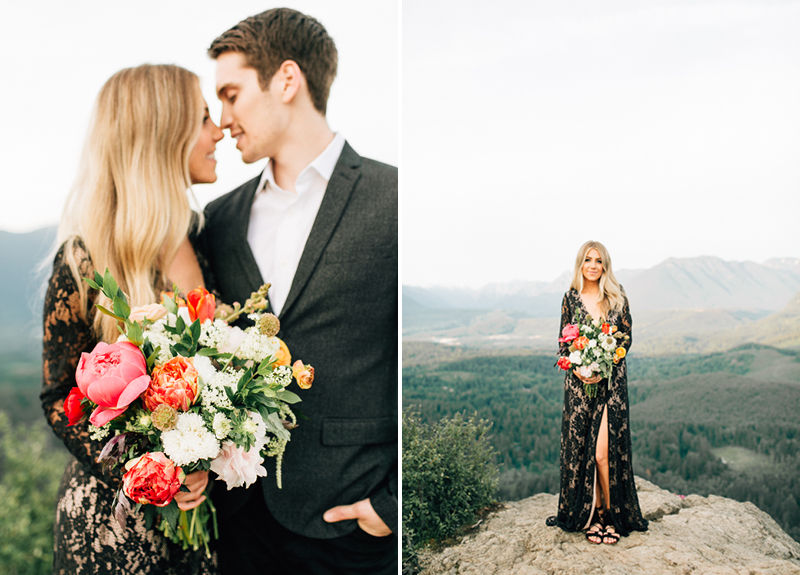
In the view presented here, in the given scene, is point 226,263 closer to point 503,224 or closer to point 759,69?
point 503,224

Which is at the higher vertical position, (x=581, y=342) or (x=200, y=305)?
(x=200, y=305)

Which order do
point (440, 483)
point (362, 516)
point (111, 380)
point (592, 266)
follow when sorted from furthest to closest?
point (440, 483) < point (592, 266) < point (362, 516) < point (111, 380)

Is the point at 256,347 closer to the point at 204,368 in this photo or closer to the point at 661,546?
the point at 204,368

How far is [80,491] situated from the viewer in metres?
1.75

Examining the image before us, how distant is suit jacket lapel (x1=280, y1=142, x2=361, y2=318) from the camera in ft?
6.63

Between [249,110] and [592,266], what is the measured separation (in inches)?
69.8

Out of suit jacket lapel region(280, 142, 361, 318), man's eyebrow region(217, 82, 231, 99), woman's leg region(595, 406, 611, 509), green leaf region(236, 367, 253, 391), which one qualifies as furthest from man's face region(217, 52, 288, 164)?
woman's leg region(595, 406, 611, 509)

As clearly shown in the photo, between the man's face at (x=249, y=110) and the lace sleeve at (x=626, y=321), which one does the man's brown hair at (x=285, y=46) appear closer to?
the man's face at (x=249, y=110)

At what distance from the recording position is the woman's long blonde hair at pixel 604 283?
2562 mm

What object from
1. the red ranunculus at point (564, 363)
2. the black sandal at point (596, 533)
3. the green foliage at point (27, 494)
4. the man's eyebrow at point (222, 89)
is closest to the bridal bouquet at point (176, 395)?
the green foliage at point (27, 494)

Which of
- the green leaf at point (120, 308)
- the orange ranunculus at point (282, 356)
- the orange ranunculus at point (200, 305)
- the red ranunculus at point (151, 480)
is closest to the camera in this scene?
the red ranunculus at point (151, 480)

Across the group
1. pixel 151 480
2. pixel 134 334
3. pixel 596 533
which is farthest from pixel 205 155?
pixel 596 533

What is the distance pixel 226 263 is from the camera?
212 cm

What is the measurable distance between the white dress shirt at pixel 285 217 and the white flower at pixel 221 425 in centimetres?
77
